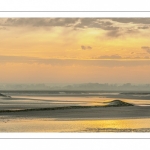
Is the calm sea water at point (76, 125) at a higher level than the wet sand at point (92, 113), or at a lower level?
lower

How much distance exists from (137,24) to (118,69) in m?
0.52

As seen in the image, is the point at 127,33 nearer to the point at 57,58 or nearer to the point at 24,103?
the point at 57,58

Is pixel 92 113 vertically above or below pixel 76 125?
above

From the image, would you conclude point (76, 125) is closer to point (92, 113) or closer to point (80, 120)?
point (80, 120)

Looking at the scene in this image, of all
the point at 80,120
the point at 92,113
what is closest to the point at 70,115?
the point at 80,120

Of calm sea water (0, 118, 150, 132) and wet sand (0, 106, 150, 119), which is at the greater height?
wet sand (0, 106, 150, 119)

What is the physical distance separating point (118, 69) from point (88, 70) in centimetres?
32

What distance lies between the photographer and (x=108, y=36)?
3.70 m

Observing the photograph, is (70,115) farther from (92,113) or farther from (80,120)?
(92,113)
